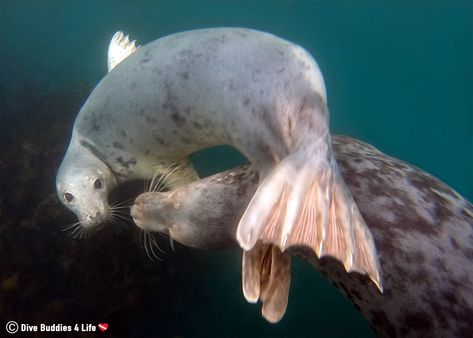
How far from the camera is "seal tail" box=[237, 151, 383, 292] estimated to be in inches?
48.2

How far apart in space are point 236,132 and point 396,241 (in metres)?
0.96

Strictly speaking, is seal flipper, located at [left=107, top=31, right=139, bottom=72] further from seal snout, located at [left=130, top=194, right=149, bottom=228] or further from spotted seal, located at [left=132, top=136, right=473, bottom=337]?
spotted seal, located at [left=132, top=136, right=473, bottom=337]

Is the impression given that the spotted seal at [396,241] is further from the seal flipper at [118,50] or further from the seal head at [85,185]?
the seal flipper at [118,50]

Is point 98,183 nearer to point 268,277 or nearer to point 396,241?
point 268,277

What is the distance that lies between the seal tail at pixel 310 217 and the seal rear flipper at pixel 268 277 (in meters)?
0.25

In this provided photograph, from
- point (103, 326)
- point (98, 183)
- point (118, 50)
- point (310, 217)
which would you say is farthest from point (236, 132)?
point (118, 50)

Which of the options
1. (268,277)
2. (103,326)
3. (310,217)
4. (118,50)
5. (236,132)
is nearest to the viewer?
(310,217)

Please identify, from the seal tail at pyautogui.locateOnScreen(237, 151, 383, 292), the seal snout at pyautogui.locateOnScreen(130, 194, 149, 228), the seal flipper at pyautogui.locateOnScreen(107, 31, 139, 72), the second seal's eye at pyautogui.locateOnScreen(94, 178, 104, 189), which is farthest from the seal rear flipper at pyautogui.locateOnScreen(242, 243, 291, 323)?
the seal flipper at pyautogui.locateOnScreen(107, 31, 139, 72)

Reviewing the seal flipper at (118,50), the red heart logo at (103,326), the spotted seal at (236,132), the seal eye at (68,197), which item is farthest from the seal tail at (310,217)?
the seal flipper at (118,50)

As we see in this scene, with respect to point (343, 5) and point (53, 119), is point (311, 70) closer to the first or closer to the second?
point (53, 119)

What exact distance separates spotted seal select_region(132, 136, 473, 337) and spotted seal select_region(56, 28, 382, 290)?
0.24 m

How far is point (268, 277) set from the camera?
150 cm

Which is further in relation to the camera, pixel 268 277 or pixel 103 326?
pixel 103 326

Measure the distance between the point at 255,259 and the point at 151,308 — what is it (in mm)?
2443
